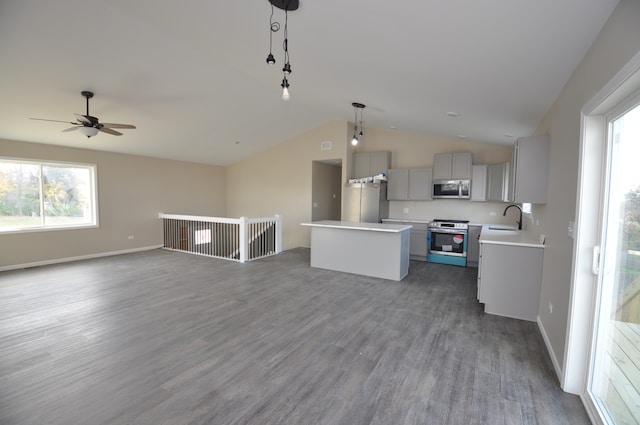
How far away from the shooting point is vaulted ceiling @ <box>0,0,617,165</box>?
2.00 metres

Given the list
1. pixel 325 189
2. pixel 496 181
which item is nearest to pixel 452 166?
pixel 496 181

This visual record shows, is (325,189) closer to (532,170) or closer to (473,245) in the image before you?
(473,245)

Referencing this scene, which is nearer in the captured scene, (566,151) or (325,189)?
(566,151)

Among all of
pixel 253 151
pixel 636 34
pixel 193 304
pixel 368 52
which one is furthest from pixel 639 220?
pixel 253 151

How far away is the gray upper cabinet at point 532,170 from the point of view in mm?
3193

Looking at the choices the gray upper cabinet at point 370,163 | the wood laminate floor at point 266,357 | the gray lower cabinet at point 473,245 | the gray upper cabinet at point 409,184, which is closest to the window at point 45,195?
the wood laminate floor at point 266,357

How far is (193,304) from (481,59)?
412 centimetres

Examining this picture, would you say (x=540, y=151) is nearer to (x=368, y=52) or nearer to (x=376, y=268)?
(x=368, y=52)

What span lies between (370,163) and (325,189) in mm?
1777

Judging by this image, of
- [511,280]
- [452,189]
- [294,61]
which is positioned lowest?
[511,280]

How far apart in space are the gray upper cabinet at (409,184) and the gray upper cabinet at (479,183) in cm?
88

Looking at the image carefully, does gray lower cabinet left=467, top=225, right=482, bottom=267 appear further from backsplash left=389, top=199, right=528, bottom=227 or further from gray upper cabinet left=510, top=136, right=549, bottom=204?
gray upper cabinet left=510, top=136, right=549, bottom=204

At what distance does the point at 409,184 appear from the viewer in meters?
6.73

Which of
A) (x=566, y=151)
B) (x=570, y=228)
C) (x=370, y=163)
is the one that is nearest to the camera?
(x=570, y=228)
